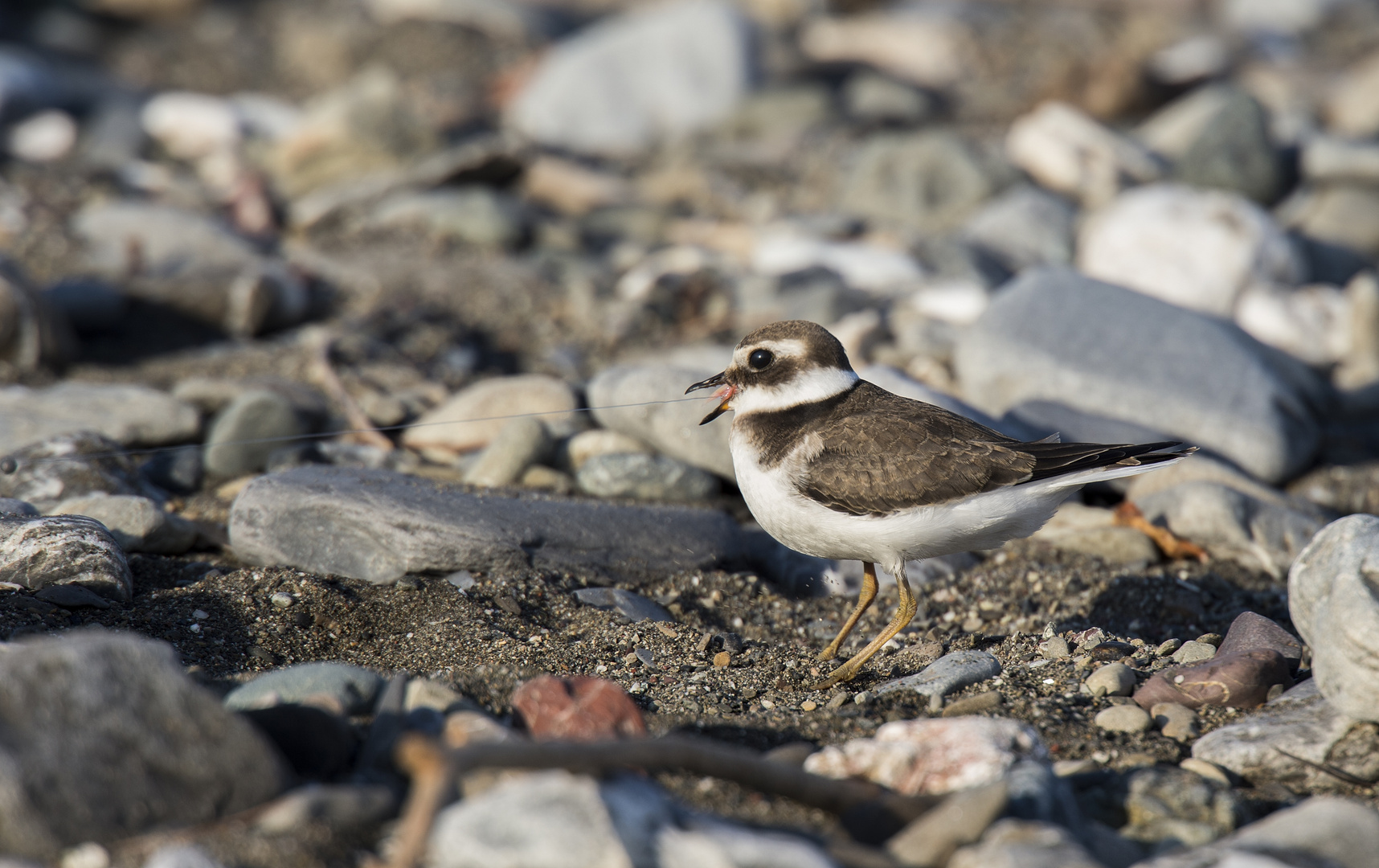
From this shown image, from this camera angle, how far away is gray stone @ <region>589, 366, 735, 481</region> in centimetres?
642

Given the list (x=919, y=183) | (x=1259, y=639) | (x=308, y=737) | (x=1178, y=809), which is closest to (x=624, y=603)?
(x=308, y=737)

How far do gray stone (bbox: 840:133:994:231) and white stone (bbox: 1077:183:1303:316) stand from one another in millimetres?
1690

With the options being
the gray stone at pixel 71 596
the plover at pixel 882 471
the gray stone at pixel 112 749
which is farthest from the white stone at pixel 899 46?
the gray stone at pixel 112 749

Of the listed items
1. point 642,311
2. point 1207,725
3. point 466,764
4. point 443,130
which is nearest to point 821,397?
point 1207,725

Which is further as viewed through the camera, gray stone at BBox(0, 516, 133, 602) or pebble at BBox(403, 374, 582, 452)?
pebble at BBox(403, 374, 582, 452)

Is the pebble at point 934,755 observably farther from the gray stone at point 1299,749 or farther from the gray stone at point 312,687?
the gray stone at point 312,687

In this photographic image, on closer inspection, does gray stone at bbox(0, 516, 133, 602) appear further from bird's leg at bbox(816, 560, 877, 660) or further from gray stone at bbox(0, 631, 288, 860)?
bird's leg at bbox(816, 560, 877, 660)

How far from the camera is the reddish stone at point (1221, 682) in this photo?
13.6 ft

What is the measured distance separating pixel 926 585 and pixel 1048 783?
251 centimetres

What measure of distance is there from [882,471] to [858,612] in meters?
0.73

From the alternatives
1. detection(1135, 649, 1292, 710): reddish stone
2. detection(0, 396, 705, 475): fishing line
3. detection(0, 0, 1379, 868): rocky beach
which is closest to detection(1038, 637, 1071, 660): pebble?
detection(0, 0, 1379, 868): rocky beach

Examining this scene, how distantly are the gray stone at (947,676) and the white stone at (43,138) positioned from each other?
34.8 feet

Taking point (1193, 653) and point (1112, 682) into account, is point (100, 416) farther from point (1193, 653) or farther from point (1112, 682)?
point (1193, 653)

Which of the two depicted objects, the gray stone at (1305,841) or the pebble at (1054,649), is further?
the pebble at (1054,649)
